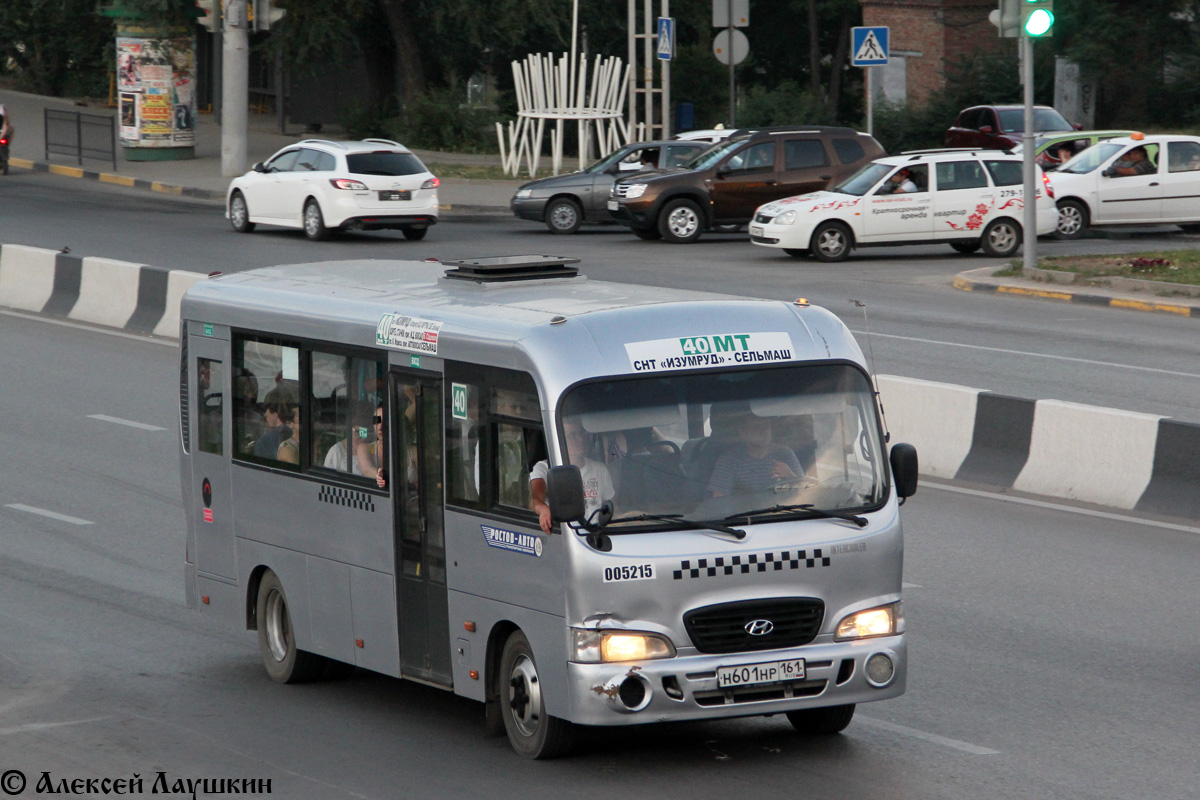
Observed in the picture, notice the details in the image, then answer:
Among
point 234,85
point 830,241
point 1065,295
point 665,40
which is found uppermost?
point 665,40

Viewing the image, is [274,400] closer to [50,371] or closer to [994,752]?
[994,752]

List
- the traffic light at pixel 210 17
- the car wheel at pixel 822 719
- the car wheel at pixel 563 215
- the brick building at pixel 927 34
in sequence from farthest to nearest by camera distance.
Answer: the brick building at pixel 927 34, the traffic light at pixel 210 17, the car wheel at pixel 563 215, the car wheel at pixel 822 719

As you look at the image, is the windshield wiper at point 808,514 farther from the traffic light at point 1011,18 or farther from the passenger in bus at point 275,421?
the traffic light at point 1011,18

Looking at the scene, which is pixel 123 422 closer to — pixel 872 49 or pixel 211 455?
pixel 211 455

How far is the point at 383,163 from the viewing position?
94.2ft

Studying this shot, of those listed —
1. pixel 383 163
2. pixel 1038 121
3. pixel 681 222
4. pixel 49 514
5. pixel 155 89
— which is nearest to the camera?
pixel 49 514

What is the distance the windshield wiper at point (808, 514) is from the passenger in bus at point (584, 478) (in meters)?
0.52

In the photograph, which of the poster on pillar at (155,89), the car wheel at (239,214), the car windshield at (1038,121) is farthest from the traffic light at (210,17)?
the car windshield at (1038,121)

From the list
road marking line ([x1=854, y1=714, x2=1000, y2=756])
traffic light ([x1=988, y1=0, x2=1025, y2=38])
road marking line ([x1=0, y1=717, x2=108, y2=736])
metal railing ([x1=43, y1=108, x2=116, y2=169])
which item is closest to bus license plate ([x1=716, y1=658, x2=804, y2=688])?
road marking line ([x1=854, y1=714, x2=1000, y2=756])

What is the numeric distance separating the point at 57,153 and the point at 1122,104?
25897 mm

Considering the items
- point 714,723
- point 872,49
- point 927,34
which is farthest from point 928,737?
point 927,34

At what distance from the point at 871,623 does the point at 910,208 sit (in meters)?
20.3

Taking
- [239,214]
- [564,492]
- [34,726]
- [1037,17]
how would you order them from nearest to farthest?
1. [564,492]
2. [34,726]
3. [1037,17]
4. [239,214]

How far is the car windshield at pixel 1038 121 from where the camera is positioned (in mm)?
36156
